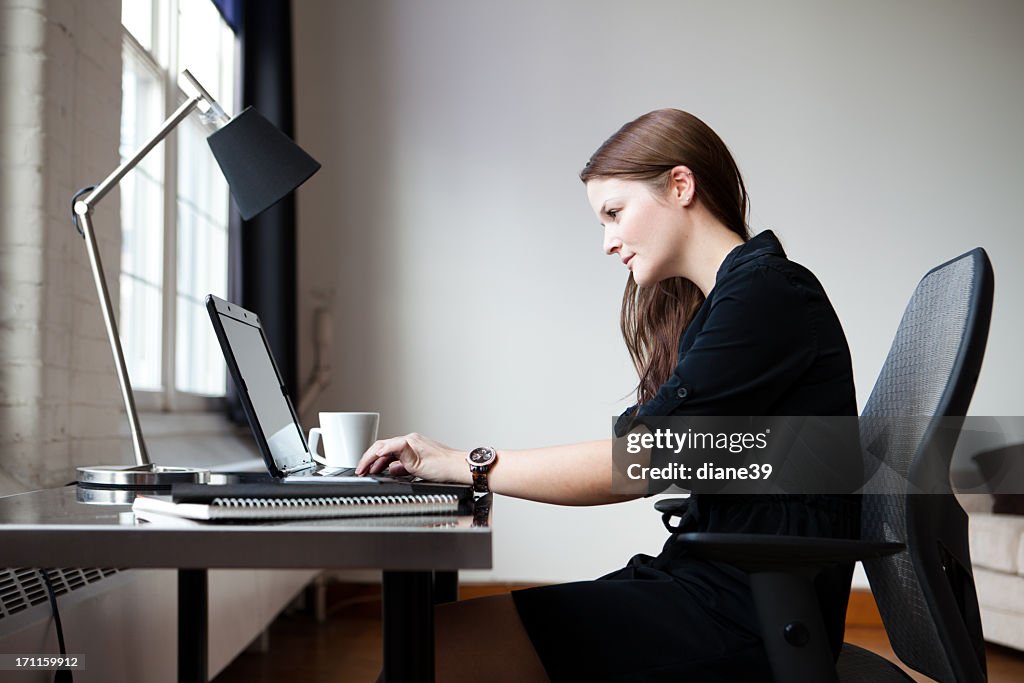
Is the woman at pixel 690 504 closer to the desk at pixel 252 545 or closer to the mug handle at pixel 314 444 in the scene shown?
the desk at pixel 252 545

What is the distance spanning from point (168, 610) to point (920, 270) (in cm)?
317

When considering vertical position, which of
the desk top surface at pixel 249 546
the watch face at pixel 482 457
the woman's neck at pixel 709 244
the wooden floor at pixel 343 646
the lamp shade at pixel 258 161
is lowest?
the wooden floor at pixel 343 646

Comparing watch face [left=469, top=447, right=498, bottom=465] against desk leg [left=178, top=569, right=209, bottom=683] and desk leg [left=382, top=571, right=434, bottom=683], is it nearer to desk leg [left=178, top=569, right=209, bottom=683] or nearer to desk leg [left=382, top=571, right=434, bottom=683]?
desk leg [left=382, top=571, right=434, bottom=683]

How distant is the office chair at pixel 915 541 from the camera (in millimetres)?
847

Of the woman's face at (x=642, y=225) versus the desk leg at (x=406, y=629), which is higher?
the woman's face at (x=642, y=225)

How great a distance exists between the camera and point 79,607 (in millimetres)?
1374

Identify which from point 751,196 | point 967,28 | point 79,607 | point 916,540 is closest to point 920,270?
point 751,196

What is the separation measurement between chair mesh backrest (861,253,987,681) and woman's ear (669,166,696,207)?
1.08ft

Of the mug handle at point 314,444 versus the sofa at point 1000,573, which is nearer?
the mug handle at point 314,444

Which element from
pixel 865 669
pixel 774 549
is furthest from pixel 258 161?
pixel 865 669

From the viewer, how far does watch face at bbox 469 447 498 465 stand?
3.81 feet

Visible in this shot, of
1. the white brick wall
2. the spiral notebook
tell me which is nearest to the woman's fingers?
the spiral notebook

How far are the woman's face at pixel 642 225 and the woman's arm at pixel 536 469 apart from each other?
338 mm

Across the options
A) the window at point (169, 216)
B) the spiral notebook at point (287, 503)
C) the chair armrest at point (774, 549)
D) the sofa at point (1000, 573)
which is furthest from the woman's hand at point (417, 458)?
the sofa at point (1000, 573)
